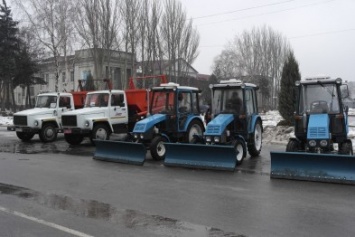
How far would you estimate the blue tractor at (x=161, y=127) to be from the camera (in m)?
12.3

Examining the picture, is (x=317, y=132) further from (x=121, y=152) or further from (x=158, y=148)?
(x=121, y=152)

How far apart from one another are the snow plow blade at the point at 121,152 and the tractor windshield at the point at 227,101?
2620mm

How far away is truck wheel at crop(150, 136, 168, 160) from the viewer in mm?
12216

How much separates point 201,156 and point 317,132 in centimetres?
314

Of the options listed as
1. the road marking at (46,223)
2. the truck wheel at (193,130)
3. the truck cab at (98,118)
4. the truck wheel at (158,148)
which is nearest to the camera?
the road marking at (46,223)

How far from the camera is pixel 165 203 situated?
7172 mm

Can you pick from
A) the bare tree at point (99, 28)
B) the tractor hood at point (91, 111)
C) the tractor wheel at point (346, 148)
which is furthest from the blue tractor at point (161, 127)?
the bare tree at point (99, 28)

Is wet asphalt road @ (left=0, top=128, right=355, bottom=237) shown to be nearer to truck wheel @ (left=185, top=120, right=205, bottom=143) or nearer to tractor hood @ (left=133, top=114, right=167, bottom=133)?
tractor hood @ (left=133, top=114, right=167, bottom=133)

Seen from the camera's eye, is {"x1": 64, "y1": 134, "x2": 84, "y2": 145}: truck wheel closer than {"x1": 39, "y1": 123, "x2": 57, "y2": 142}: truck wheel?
Yes

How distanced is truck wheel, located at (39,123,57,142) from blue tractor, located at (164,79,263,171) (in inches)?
351

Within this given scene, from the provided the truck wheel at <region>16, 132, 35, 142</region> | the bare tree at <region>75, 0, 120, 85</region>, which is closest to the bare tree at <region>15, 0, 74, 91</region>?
the bare tree at <region>75, 0, 120, 85</region>

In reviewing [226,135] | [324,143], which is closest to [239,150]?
[226,135]

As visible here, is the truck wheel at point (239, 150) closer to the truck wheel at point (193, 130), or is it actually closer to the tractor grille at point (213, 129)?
the tractor grille at point (213, 129)

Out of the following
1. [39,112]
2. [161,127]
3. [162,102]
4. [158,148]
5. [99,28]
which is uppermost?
[99,28]
